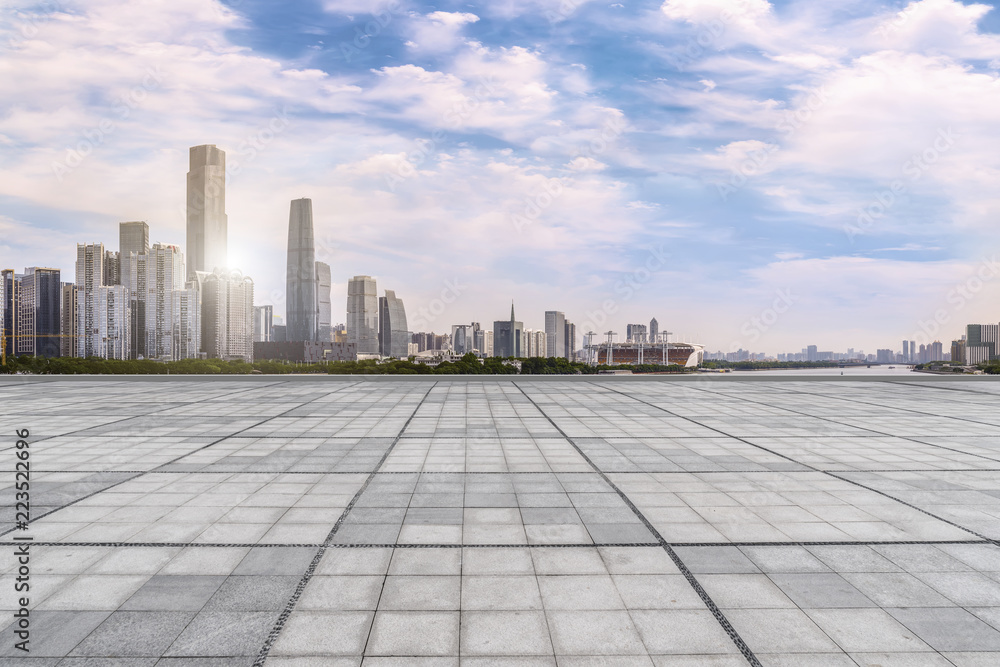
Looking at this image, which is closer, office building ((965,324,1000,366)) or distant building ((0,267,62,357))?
distant building ((0,267,62,357))

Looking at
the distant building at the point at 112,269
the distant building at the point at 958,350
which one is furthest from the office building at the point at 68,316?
the distant building at the point at 958,350

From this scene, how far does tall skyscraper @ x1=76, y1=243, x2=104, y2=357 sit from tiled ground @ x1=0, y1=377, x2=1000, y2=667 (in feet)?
359

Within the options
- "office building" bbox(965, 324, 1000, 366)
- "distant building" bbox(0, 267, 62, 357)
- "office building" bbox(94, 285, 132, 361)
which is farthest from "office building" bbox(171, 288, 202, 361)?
"office building" bbox(965, 324, 1000, 366)

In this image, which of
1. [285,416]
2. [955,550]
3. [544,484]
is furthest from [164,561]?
[285,416]

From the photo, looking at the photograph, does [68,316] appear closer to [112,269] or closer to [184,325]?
[112,269]

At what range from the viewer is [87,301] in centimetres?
10025

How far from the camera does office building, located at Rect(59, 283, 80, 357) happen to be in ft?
321

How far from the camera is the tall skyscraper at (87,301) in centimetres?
9831

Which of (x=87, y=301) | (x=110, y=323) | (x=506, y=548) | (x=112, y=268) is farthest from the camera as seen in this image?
(x=112, y=268)

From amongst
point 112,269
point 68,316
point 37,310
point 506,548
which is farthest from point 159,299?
point 506,548

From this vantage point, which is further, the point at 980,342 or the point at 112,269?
the point at 980,342

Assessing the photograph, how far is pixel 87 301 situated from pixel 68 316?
173 inches

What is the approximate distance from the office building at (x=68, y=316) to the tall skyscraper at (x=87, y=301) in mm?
741

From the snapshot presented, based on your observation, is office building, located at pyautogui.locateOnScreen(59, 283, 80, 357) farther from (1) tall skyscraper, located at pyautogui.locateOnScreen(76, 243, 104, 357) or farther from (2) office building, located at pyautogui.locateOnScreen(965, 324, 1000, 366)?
(2) office building, located at pyautogui.locateOnScreen(965, 324, 1000, 366)
